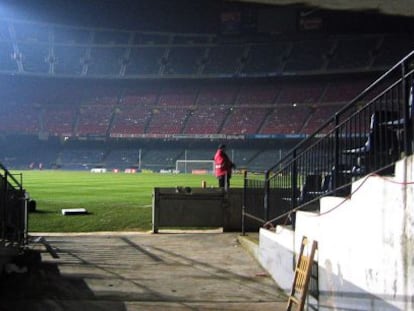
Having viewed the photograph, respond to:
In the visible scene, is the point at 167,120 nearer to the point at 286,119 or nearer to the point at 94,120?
the point at 94,120

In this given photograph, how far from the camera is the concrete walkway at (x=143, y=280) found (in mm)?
7699

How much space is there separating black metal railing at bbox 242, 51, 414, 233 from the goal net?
48.3 meters

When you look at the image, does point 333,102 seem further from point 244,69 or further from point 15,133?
point 15,133

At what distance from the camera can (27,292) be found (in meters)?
8.21

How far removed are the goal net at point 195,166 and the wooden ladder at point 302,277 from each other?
169ft

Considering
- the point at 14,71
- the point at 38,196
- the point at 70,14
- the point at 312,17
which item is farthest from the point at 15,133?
the point at 38,196

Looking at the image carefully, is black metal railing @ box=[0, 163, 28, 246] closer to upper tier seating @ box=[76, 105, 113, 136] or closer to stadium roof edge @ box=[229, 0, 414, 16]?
stadium roof edge @ box=[229, 0, 414, 16]

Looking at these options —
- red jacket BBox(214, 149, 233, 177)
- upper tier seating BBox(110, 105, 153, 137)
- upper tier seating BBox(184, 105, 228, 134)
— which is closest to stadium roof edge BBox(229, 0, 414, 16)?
red jacket BBox(214, 149, 233, 177)

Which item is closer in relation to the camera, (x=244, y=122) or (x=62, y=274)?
(x=62, y=274)

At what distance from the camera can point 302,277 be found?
7.31 metres

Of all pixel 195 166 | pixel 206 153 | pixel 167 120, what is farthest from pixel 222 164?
pixel 167 120

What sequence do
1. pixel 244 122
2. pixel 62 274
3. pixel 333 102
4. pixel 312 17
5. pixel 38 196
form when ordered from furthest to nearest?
pixel 244 122 → pixel 333 102 → pixel 312 17 → pixel 38 196 → pixel 62 274

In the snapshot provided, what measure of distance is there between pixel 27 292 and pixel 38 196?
19.0m

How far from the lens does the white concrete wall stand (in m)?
4.95
